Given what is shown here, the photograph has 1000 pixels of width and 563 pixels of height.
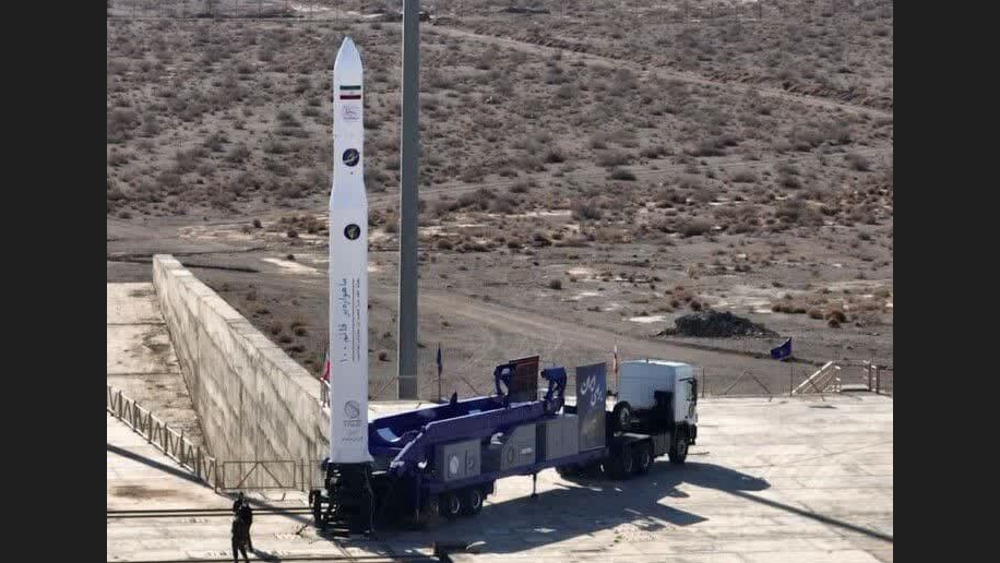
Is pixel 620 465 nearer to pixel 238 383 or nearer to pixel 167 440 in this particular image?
pixel 167 440

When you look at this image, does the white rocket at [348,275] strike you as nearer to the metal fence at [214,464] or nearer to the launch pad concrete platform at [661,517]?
the launch pad concrete platform at [661,517]

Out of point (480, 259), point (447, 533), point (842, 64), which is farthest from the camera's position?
point (842, 64)

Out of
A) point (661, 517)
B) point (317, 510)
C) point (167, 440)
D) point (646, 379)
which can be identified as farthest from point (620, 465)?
point (167, 440)

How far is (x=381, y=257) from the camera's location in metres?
71.0

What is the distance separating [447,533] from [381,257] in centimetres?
4154

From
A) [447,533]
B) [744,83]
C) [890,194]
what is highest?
[744,83]

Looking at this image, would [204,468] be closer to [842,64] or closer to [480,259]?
[480,259]

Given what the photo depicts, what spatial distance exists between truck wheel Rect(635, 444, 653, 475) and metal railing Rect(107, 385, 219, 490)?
786 centimetres

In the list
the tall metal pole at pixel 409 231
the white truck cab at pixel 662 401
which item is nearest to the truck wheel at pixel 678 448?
the white truck cab at pixel 662 401

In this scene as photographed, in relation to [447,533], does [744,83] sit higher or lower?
higher

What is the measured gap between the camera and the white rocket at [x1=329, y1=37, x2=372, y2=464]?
3003cm

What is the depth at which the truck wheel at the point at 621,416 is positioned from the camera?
114 feet

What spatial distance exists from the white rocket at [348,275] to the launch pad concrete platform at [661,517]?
68.5 inches

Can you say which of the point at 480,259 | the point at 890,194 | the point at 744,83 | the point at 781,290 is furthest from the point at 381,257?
the point at 744,83
